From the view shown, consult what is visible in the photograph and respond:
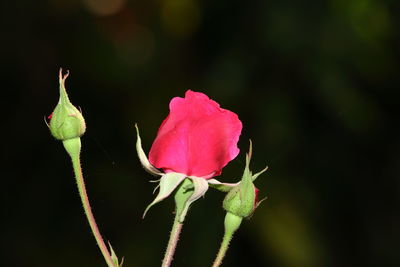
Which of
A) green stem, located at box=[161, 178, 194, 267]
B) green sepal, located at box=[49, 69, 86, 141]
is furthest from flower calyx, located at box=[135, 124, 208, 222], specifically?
green sepal, located at box=[49, 69, 86, 141]

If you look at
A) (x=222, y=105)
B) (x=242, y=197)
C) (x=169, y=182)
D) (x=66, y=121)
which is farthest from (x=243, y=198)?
(x=222, y=105)

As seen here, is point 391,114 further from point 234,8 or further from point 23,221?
point 23,221

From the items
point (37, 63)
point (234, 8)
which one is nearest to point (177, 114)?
point (234, 8)

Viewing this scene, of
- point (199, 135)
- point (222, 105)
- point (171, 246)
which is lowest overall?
point (222, 105)

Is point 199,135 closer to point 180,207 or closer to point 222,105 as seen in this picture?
point 180,207

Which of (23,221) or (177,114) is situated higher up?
(177,114)

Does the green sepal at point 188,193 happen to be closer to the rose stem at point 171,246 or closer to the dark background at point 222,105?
the rose stem at point 171,246

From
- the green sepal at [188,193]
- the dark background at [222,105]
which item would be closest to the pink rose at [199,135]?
the green sepal at [188,193]
